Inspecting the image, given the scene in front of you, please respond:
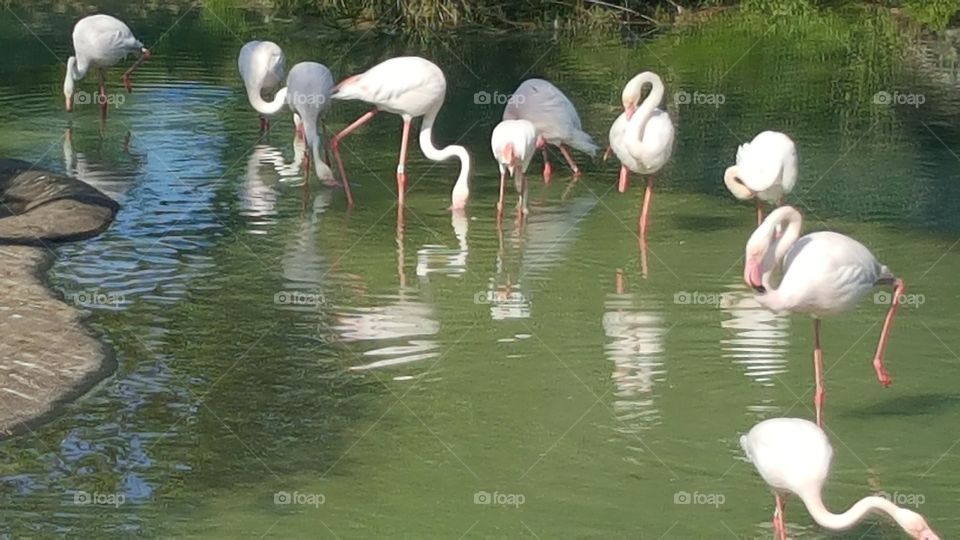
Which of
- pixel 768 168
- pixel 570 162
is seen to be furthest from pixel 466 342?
pixel 570 162

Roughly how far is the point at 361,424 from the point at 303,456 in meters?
0.42

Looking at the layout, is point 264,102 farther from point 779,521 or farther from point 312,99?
point 779,521

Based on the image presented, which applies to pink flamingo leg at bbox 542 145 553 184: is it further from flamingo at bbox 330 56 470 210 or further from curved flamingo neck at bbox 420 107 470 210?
flamingo at bbox 330 56 470 210

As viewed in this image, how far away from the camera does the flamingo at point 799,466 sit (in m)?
5.33

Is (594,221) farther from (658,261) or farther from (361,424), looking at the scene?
(361,424)

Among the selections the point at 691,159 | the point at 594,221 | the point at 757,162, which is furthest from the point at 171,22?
the point at 757,162

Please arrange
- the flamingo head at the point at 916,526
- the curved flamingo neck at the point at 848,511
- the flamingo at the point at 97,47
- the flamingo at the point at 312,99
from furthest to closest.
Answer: the flamingo at the point at 97,47, the flamingo at the point at 312,99, the curved flamingo neck at the point at 848,511, the flamingo head at the point at 916,526

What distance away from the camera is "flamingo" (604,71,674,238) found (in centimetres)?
1007

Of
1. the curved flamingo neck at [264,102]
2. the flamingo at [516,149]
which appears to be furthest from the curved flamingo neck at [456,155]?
the curved flamingo neck at [264,102]

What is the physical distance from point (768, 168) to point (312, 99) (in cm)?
334

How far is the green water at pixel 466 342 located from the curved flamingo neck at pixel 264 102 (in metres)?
0.37

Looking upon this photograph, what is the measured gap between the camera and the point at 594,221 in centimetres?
1064

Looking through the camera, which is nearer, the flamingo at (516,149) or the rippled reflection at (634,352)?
the rippled reflection at (634,352)

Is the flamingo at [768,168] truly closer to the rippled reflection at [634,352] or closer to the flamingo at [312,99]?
the rippled reflection at [634,352]
